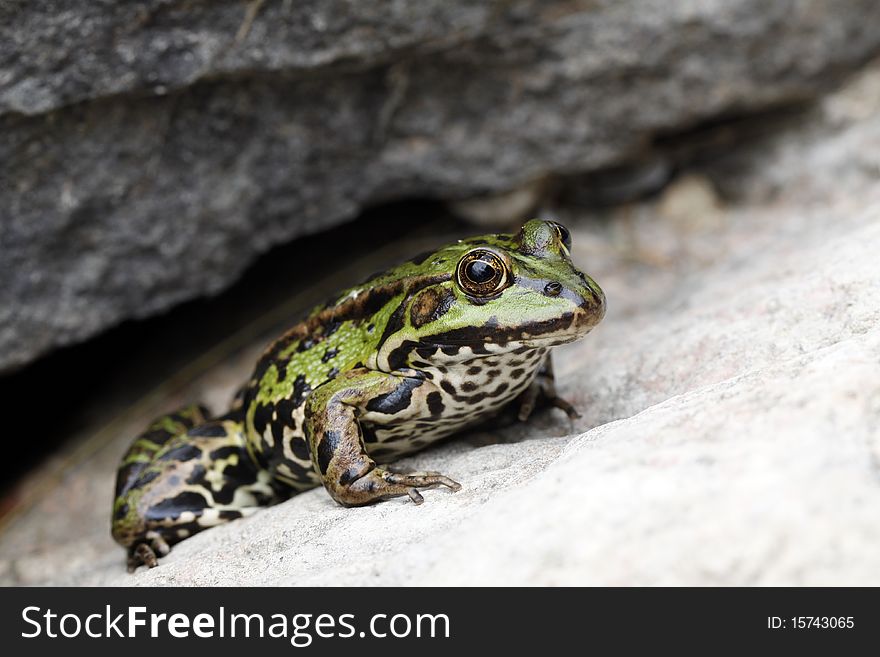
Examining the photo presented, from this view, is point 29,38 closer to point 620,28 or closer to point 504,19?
point 504,19

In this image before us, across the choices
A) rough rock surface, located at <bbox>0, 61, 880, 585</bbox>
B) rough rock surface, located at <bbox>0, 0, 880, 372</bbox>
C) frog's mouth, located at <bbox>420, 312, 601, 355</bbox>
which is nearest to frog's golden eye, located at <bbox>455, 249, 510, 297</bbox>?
frog's mouth, located at <bbox>420, 312, 601, 355</bbox>

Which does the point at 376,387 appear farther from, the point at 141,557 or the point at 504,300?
the point at 141,557

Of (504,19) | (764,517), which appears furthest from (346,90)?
(764,517)

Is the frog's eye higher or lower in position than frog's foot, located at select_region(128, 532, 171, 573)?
higher

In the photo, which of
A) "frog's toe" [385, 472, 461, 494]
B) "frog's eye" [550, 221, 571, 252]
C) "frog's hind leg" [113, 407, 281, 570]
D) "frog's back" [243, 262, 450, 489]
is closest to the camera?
"frog's toe" [385, 472, 461, 494]

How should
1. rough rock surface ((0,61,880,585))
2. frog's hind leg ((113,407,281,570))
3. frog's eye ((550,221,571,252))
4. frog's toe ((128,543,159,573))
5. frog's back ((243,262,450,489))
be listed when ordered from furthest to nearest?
frog's hind leg ((113,407,281,570)), frog's toe ((128,543,159,573)), frog's back ((243,262,450,489)), frog's eye ((550,221,571,252)), rough rock surface ((0,61,880,585))

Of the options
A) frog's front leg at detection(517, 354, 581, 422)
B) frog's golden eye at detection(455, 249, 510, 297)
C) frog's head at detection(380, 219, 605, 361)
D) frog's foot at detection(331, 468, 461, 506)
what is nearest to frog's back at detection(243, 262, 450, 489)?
frog's head at detection(380, 219, 605, 361)

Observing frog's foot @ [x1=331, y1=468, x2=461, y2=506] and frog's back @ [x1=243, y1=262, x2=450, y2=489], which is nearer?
frog's foot @ [x1=331, y1=468, x2=461, y2=506]

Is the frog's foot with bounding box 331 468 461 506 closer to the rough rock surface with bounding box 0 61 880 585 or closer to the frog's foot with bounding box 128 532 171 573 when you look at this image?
the rough rock surface with bounding box 0 61 880 585
